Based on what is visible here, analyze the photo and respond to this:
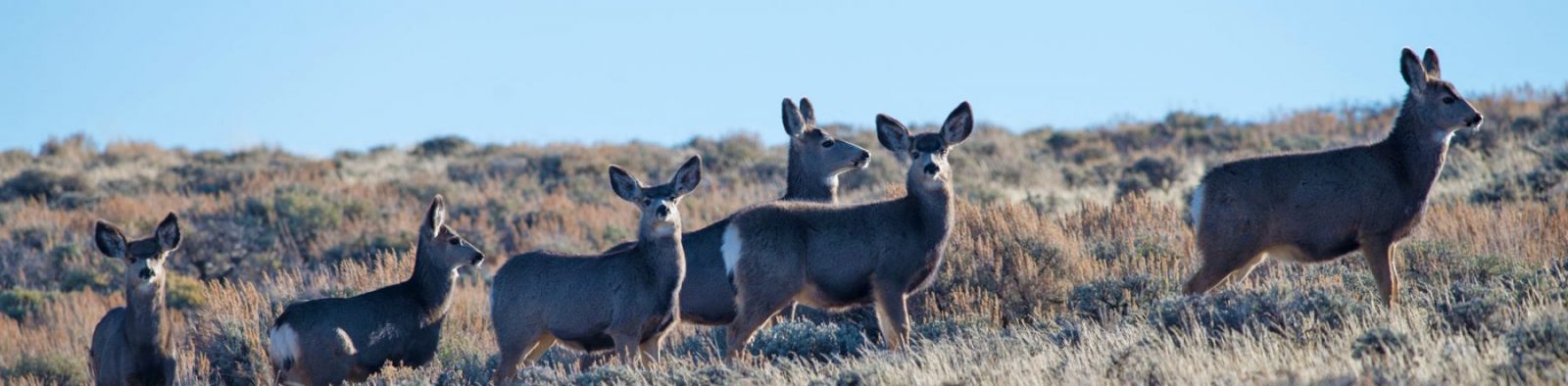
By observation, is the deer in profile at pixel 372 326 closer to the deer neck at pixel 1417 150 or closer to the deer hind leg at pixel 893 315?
the deer hind leg at pixel 893 315

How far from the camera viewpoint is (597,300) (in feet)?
31.3

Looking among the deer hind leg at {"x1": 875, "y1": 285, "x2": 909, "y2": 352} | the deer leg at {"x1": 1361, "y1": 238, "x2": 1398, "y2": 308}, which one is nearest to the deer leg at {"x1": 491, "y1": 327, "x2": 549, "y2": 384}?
the deer hind leg at {"x1": 875, "y1": 285, "x2": 909, "y2": 352}

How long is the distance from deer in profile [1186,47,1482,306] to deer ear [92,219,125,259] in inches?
257

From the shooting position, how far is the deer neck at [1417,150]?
9.79 m

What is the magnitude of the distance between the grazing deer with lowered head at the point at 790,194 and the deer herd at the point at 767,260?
0.01 m

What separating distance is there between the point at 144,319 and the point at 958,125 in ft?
17.1

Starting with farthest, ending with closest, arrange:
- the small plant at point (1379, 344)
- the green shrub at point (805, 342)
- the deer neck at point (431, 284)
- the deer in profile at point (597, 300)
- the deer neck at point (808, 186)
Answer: the deer neck at point (808, 186) < the deer neck at point (431, 284) < the green shrub at point (805, 342) < the deer in profile at point (597, 300) < the small plant at point (1379, 344)

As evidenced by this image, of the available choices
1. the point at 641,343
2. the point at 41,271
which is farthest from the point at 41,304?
the point at 641,343

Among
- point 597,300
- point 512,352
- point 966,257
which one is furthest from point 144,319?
point 966,257

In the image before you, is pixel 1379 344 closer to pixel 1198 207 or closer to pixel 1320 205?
pixel 1320 205

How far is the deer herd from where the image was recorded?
9.56 m

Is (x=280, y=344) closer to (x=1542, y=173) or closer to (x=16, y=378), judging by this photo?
(x=16, y=378)

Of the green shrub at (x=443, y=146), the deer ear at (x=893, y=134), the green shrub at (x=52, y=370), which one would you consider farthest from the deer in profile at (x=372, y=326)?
the green shrub at (x=443, y=146)

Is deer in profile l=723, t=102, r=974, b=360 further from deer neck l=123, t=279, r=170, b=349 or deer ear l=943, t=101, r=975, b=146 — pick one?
deer neck l=123, t=279, r=170, b=349
